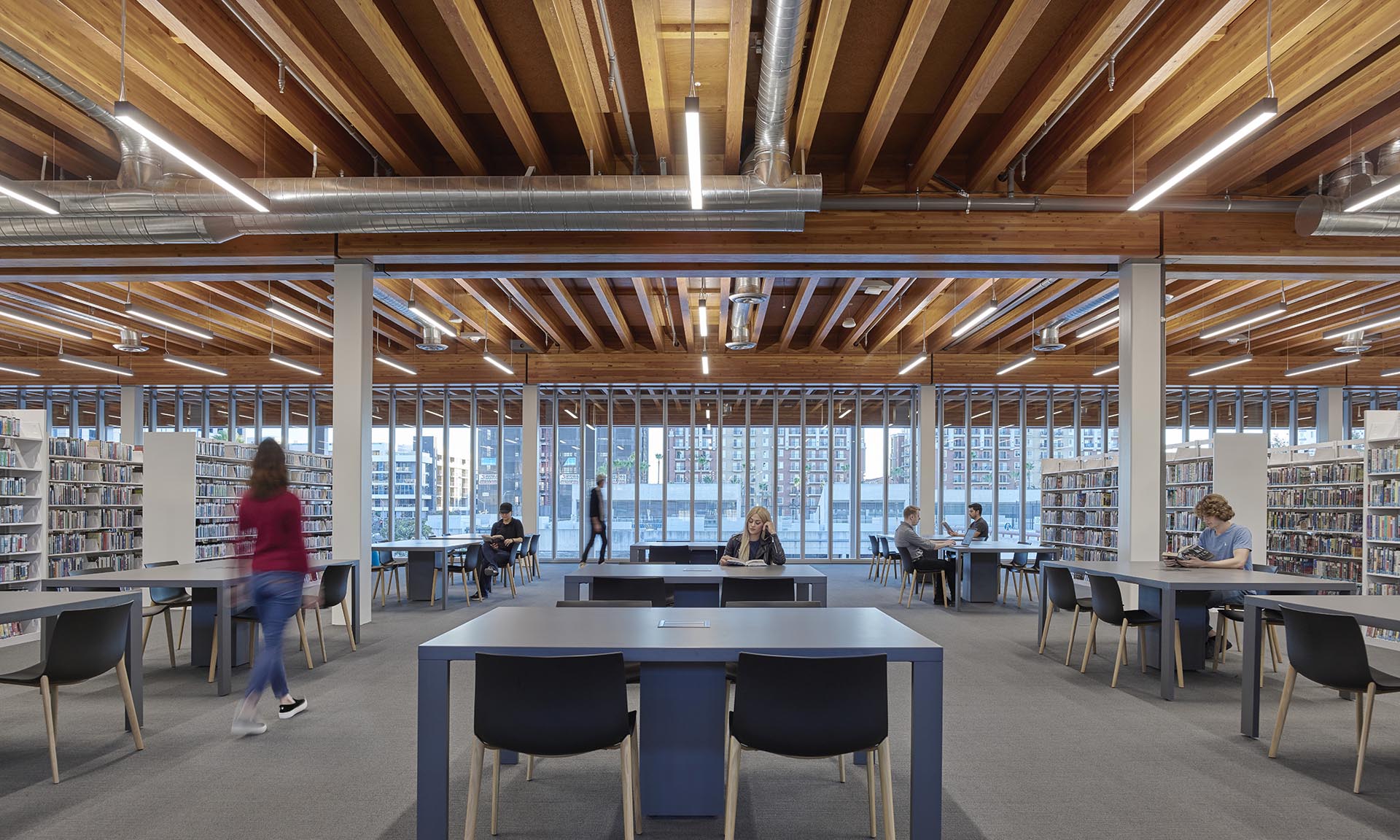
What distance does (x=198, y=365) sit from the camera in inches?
531

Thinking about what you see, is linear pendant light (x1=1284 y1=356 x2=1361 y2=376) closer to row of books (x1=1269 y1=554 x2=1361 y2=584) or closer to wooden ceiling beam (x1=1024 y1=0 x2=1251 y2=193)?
row of books (x1=1269 y1=554 x2=1361 y2=584)

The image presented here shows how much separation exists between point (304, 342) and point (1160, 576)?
43.7 feet

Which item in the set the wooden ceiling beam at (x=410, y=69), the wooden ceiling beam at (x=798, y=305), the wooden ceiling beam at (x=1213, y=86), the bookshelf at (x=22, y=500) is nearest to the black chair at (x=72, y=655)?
the wooden ceiling beam at (x=410, y=69)

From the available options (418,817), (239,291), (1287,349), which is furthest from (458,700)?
(1287,349)

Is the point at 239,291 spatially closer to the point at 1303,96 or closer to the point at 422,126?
the point at 422,126

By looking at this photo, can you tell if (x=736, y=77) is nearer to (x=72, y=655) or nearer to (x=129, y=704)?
(x=72, y=655)

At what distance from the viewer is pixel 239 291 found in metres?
10.4

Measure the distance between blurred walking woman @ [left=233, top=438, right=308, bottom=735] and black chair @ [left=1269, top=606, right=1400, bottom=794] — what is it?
5.26 m

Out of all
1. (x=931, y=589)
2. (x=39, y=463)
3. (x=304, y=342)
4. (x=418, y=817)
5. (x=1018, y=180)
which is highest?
(x=1018, y=180)

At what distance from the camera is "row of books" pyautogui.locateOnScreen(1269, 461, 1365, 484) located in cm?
896

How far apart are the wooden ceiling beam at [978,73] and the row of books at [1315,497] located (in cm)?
542

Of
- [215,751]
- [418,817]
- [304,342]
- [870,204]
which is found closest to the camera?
[418,817]

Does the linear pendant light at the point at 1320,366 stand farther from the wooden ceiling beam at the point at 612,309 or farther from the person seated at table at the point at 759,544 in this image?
the person seated at table at the point at 759,544

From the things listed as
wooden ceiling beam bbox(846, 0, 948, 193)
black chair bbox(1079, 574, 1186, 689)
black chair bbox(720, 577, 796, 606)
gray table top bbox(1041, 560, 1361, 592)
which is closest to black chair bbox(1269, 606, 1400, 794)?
gray table top bbox(1041, 560, 1361, 592)
